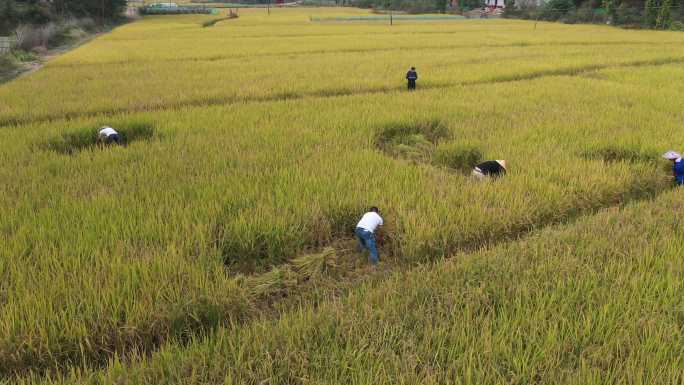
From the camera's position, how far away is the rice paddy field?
1.60 meters

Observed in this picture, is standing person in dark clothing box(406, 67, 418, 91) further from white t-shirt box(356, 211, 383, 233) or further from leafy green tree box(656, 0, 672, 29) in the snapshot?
leafy green tree box(656, 0, 672, 29)

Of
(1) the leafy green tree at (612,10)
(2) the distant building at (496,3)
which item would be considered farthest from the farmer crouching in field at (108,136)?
(2) the distant building at (496,3)

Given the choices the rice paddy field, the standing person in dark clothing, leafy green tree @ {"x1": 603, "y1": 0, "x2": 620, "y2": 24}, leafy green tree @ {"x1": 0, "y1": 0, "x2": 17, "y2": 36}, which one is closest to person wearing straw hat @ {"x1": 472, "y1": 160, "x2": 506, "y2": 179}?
the rice paddy field

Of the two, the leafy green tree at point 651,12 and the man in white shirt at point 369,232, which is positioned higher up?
the leafy green tree at point 651,12

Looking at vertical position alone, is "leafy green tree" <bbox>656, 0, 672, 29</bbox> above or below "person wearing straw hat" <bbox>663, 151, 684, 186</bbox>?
above

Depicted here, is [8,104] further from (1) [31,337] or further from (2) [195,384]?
(2) [195,384]

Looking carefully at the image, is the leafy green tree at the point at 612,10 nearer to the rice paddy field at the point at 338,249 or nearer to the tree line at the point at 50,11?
the rice paddy field at the point at 338,249

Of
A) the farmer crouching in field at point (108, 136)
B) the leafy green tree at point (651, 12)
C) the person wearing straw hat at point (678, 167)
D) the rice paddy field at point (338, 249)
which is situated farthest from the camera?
the leafy green tree at point (651, 12)

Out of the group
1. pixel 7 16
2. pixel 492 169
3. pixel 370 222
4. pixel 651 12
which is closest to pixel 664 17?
pixel 651 12

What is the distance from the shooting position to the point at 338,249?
2.62 m

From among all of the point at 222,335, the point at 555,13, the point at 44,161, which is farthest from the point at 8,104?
the point at 555,13

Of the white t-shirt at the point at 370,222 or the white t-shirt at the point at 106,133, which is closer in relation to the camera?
the white t-shirt at the point at 370,222

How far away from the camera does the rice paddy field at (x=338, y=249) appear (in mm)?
1598

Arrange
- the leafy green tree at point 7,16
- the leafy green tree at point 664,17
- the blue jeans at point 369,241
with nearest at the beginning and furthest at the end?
the blue jeans at point 369,241 < the leafy green tree at point 7,16 < the leafy green tree at point 664,17
